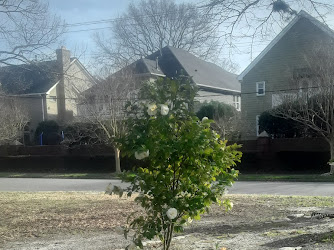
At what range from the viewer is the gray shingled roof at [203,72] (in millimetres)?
32969

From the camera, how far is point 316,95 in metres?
19.6

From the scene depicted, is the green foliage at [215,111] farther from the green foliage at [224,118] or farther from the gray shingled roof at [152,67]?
the gray shingled roof at [152,67]

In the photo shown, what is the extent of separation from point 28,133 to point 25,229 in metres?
29.9

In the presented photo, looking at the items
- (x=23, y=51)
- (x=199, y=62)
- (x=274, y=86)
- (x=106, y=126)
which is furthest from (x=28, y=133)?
(x=23, y=51)

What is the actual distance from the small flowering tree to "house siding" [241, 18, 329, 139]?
67.4ft

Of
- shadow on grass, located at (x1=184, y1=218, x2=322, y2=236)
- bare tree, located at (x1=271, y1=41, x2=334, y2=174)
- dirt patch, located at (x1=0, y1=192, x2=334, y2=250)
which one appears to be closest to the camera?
dirt patch, located at (x1=0, y1=192, x2=334, y2=250)

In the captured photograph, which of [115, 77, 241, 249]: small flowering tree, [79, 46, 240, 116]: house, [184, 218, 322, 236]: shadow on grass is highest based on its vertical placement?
[79, 46, 240, 116]: house

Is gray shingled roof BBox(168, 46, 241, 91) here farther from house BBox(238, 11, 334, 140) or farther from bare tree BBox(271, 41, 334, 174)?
bare tree BBox(271, 41, 334, 174)

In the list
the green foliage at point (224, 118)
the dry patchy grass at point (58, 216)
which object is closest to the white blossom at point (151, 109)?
the dry patchy grass at point (58, 216)

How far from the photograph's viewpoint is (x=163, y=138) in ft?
12.7

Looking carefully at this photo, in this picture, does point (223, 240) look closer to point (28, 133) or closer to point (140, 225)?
point (140, 225)

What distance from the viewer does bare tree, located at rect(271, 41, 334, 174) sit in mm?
18922

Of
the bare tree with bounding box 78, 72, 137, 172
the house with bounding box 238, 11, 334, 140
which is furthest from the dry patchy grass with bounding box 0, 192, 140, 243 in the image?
Answer: the house with bounding box 238, 11, 334, 140

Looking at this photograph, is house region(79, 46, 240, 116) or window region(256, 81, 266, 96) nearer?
house region(79, 46, 240, 116)
